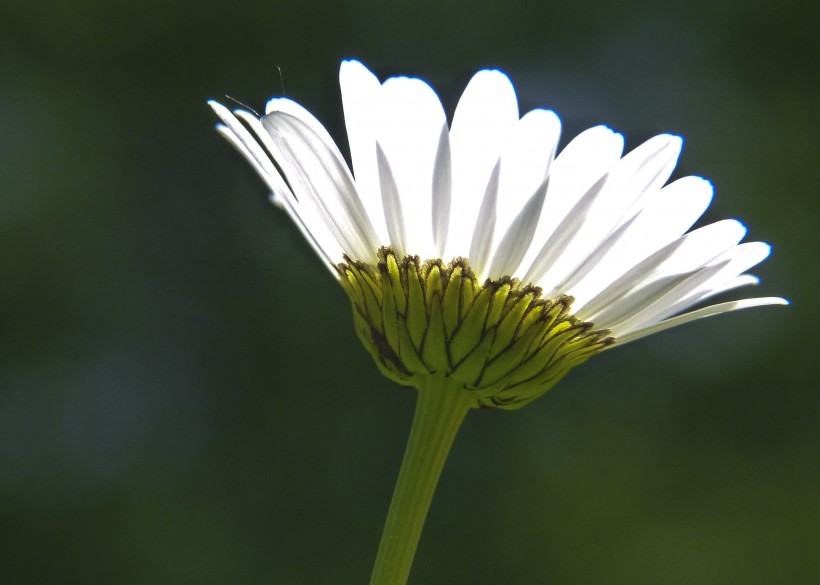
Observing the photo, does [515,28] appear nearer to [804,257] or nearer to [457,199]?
[804,257]

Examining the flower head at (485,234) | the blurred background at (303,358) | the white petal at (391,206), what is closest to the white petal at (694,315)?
the flower head at (485,234)

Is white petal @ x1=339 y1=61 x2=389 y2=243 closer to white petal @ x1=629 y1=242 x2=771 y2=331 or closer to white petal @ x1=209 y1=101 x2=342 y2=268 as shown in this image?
white petal @ x1=209 y1=101 x2=342 y2=268

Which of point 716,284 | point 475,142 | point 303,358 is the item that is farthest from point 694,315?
point 303,358

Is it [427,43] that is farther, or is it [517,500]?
[427,43]

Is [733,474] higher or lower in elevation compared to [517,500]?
higher

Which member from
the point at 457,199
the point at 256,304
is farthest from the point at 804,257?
the point at 457,199

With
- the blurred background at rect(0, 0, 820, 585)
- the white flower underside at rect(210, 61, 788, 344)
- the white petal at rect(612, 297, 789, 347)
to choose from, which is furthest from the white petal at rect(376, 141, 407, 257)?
the blurred background at rect(0, 0, 820, 585)

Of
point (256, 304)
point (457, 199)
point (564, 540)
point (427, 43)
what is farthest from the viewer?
point (427, 43)
